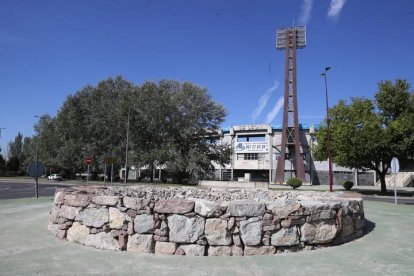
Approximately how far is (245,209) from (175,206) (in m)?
1.25

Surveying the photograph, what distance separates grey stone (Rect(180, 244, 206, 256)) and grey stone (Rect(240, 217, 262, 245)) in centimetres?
75

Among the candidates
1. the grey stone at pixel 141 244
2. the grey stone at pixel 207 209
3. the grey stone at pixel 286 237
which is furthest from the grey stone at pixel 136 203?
the grey stone at pixel 286 237

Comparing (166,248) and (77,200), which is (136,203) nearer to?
(166,248)

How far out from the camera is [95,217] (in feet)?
23.6

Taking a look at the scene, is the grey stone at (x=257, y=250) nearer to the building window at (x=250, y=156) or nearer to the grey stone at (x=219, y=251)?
the grey stone at (x=219, y=251)

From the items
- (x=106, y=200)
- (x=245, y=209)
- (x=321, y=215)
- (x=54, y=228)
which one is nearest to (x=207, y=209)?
(x=245, y=209)

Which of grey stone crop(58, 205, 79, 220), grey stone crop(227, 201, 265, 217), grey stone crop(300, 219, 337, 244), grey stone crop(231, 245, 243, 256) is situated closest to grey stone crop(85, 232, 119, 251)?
grey stone crop(58, 205, 79, 220)

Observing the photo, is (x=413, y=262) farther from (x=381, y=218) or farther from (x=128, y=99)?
(x=128, y=99)

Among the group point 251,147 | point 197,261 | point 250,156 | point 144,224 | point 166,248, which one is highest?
point 251,147

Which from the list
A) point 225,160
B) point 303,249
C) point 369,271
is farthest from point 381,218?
point 225,160

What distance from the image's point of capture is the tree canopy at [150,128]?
157ft

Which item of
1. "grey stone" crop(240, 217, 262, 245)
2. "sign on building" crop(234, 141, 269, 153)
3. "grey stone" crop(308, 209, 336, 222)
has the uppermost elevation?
"sign on building" crop(234, 141, 269, 153)

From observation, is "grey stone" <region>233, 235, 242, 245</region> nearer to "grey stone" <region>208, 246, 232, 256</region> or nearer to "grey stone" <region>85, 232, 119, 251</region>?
"grey stone" <region>208, 246, 232, 256</region>

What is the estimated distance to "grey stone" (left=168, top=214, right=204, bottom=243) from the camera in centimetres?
657
